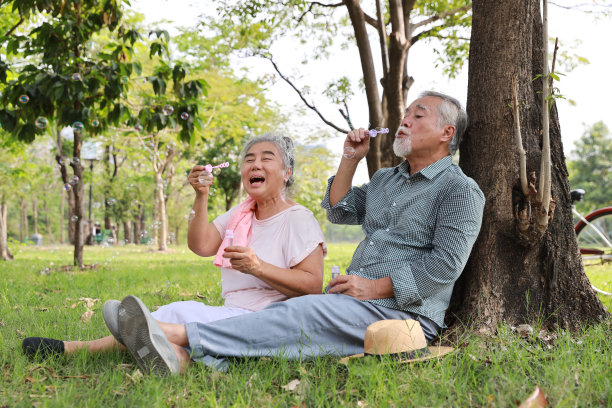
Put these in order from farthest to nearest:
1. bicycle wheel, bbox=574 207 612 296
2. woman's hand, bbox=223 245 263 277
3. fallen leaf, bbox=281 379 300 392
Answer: bicycle wheel, bbox=574 207 612 296 < woman's hand, bbox=223 245 263 277 < fallen leaf, bbox=281 379 300 392

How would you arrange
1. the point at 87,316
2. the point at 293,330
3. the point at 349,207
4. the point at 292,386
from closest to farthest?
the point at 292,386 → the point at 293,330 → the point at 349,207 → the point at 87,316

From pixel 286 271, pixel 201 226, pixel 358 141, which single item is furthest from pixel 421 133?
pixel 201 226

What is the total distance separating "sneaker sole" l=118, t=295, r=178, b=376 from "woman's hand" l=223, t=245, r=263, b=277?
0.45m

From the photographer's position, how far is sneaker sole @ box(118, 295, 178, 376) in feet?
7.11

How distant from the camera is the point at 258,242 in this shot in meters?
2.96

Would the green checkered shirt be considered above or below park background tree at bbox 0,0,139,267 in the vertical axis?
below

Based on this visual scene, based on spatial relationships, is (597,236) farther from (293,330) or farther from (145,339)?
(145,339)

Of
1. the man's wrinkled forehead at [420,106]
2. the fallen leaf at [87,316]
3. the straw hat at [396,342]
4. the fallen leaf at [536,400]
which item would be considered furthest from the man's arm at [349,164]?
the fallen leaf at [87,316]

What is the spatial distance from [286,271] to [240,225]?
473mm

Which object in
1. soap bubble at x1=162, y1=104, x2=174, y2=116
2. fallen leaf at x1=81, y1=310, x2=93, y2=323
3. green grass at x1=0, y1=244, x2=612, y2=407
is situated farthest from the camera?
soap bubble at x1=162, y1=104, x2=174, y2=116

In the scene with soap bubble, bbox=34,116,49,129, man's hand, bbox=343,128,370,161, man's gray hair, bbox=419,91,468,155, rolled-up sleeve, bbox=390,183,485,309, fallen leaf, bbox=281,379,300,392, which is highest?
soap bubble, bbox=34,116,49,129

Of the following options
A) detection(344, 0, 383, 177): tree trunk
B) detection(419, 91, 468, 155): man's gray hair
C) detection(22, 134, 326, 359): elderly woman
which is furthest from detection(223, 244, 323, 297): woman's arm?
detection(344, 0, 383, 177): tree trunk

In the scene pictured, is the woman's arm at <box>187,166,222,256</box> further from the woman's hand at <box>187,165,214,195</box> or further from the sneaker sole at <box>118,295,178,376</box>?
the sneaker sole at <box>118,295,178,376</box>

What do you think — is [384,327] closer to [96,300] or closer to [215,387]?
[215,387]
